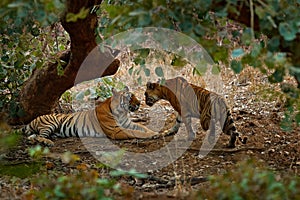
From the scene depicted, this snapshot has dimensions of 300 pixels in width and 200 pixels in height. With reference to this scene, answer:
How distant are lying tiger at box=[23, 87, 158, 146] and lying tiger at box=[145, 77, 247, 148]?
0.34 m

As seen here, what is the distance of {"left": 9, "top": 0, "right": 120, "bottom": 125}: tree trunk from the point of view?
5.43 meters

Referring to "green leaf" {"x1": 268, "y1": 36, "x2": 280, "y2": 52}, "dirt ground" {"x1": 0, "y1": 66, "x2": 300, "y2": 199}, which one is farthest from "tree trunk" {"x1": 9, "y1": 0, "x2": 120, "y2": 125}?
"green leaf" {"x1": 268, "y1": 36, "x2": 280, "y2": 52}

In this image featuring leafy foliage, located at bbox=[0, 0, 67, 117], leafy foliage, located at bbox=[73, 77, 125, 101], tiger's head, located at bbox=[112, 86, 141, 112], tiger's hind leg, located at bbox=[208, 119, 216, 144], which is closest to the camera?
leafy foliage, located at bbox=[0, 0, 67, 117]

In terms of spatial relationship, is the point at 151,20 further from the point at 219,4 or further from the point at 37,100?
the point at 37,100

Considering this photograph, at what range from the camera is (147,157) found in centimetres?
572

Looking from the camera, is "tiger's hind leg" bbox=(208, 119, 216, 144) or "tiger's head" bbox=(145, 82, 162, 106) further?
"tiger's head" bbox=(145, 82, 162, 106)

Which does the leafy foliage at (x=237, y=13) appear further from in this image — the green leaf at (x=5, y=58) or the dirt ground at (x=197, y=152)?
the green leaf at (x=5, y=58)

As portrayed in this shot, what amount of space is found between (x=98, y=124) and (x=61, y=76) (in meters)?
1.07

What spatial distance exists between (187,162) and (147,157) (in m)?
0.46

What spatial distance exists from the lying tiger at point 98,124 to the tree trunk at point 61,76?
0.16 m

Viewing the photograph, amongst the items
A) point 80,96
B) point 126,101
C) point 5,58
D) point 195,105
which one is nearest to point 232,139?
point 195,105

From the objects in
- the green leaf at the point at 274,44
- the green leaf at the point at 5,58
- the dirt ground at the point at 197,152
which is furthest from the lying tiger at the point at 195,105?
the green leaf at the point at 274,44

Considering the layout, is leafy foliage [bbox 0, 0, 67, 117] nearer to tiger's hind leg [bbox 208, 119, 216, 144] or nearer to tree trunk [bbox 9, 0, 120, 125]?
tree trunk [bbox 9, 0, 120, 125]

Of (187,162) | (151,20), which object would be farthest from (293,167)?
(151,20)
